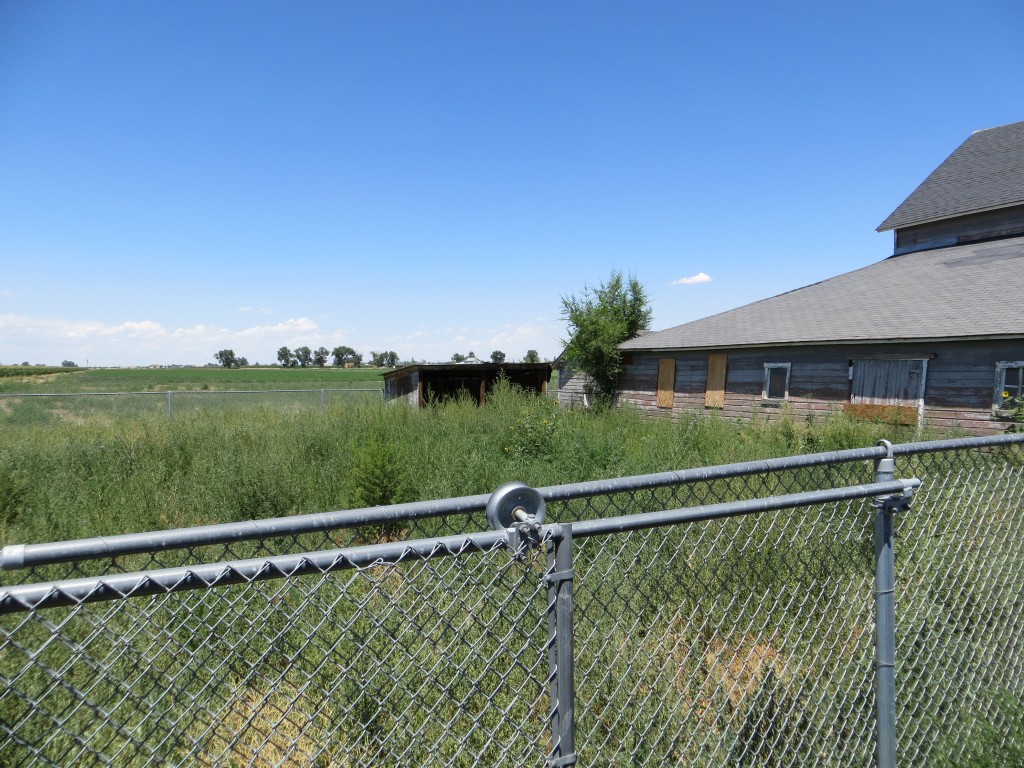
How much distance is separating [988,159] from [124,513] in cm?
2616

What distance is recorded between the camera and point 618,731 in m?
3.06

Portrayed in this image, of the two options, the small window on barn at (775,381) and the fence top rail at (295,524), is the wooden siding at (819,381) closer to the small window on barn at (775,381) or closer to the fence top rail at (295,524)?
the small window on barn at (775,381)

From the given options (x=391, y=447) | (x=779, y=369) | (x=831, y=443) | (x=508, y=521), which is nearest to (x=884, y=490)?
(x=508, y=521)

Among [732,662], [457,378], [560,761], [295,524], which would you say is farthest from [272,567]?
[457,378]

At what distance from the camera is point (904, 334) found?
Answer: 12.1 metres

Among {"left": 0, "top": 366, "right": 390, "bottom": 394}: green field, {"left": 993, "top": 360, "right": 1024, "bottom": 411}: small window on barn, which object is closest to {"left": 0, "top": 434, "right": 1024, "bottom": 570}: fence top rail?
{"left": 993, "top": 360, "right": 1024, "bottom": 411}: small window on barn

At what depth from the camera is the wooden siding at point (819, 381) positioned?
11297 mm

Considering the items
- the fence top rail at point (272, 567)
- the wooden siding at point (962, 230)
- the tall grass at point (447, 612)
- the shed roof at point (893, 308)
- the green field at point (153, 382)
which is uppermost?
the wooden siding at point (962, 230)

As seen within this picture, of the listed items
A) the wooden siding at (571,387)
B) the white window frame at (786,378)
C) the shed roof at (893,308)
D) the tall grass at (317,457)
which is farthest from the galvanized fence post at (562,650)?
the wooden siding at (571,387)

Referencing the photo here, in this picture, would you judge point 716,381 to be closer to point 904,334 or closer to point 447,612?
point 904,334

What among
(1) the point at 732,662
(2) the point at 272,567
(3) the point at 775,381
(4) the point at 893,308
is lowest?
(1) the point at 732,662

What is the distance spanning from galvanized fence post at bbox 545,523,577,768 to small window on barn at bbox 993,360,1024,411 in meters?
12.8

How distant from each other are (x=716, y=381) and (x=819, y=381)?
2817 mm

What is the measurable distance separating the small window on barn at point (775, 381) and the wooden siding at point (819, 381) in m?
0.14
